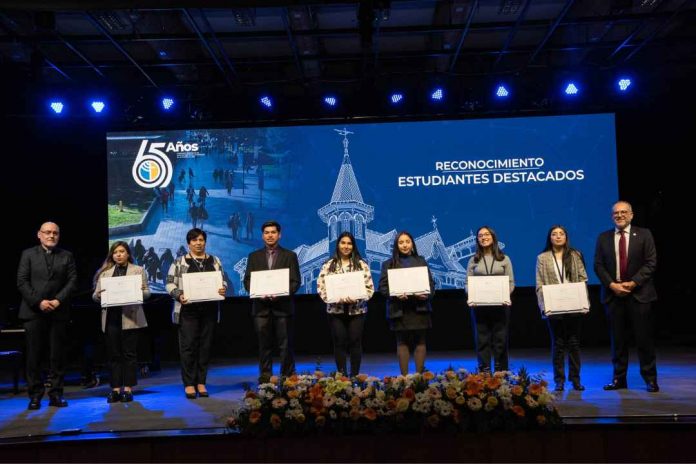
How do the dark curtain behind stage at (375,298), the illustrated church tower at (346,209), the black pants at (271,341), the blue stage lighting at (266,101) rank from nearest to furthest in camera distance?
the black pants at (271,341) < the illustrated church tower at (346,209) < the blue stage lighting at (266,101) < the dark curtain behind stage at (375,298)

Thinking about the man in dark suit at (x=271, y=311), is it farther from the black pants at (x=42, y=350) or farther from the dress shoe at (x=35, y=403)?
the dress shoe at (x=35, y=403)

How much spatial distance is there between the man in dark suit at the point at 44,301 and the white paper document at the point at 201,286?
3.28 feet

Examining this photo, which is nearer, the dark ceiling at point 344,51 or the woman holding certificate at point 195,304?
the woman holding certificate at point 195,304

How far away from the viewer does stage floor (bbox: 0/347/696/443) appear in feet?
17.2

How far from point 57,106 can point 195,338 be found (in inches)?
201

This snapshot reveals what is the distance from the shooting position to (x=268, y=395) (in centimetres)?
366

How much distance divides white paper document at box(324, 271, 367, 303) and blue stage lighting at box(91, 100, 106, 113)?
538 cm

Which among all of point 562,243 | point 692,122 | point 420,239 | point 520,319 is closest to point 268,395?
point 562,243

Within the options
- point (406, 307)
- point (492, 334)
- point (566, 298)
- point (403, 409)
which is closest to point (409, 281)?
point (406, 307)

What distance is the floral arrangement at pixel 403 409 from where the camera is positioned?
343 centimetres

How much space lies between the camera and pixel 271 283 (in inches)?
256

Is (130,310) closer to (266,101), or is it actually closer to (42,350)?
(42,350)

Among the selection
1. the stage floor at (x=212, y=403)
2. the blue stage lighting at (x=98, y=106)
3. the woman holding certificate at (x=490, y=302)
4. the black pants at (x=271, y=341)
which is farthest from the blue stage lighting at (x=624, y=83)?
the blue stage lighting at (x=98, y=106)

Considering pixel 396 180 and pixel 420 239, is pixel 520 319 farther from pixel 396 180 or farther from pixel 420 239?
pixel 396 180
